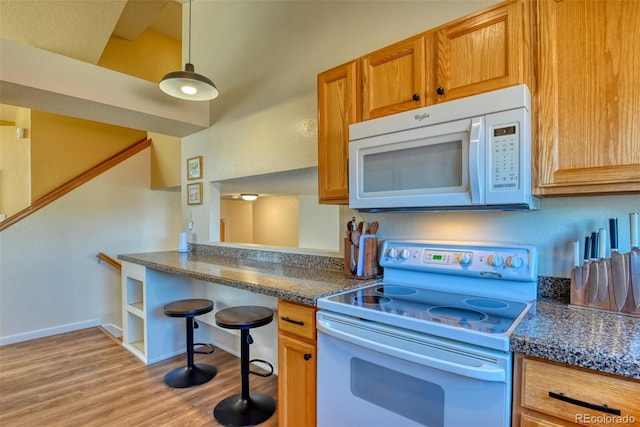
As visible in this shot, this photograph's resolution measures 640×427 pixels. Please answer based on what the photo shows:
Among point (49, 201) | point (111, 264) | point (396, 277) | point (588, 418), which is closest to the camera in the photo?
point (588, 418)

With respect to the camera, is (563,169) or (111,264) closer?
(563,169)

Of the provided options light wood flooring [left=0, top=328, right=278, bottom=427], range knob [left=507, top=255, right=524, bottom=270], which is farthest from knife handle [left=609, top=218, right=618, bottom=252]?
light wood flooring [left=0, top=328, right=278, bottom=427]

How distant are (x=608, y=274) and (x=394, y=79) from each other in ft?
3.89

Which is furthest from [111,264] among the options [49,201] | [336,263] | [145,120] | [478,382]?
[478,382]

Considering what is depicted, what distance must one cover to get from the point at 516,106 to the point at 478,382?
3.11 ft

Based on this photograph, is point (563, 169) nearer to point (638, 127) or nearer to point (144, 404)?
point (638, 127)

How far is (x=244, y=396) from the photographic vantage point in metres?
2.09

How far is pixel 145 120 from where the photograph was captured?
2.89m

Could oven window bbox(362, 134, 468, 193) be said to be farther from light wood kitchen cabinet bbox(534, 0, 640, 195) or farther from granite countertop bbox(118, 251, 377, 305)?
granite countertop bbox(118, 251, 377, 305)

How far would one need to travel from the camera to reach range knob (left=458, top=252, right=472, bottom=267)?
57.5 inches

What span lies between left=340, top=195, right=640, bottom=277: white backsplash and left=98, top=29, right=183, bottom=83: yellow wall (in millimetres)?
4247

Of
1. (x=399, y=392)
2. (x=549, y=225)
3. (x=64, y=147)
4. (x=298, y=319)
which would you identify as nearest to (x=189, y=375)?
(x=298, y=319)

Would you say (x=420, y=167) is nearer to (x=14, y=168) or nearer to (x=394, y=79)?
(x=394, y=79)

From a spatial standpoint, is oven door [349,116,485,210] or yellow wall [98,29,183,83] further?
yellow wall [98,29,183,83]
